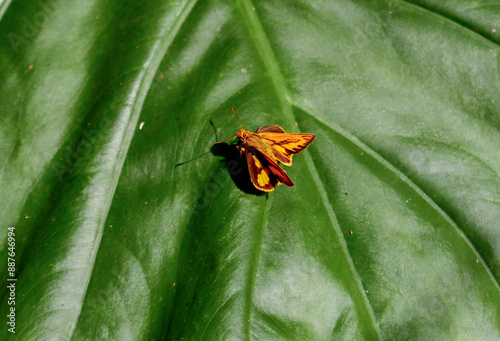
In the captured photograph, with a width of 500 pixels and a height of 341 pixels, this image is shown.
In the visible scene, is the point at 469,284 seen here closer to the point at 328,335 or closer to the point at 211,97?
the point at 328,335

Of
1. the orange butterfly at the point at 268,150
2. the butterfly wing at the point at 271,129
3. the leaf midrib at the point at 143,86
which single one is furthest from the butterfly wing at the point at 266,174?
the leaf midrib at the point at 143,86

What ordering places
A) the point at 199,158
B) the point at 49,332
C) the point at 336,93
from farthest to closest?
the point at 336,93, the point at 199,158, the point at 49,332

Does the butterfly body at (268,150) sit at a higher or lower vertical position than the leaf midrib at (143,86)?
lower

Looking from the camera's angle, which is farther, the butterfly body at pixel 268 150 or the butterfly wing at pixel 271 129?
the butterfly wing at pixel 271 129

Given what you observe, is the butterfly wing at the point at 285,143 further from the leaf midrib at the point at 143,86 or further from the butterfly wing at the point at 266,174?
the leaf midrib at the point at 143,86

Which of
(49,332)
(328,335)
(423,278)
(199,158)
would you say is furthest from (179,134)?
(423,278)

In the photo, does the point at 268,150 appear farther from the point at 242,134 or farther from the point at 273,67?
the point at 273,67

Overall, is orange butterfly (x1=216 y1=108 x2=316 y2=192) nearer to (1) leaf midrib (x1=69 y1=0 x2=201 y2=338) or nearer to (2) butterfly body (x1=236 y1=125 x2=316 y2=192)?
(2) butterfly body (x1=236 y1=125 x2=316 y2=192)
